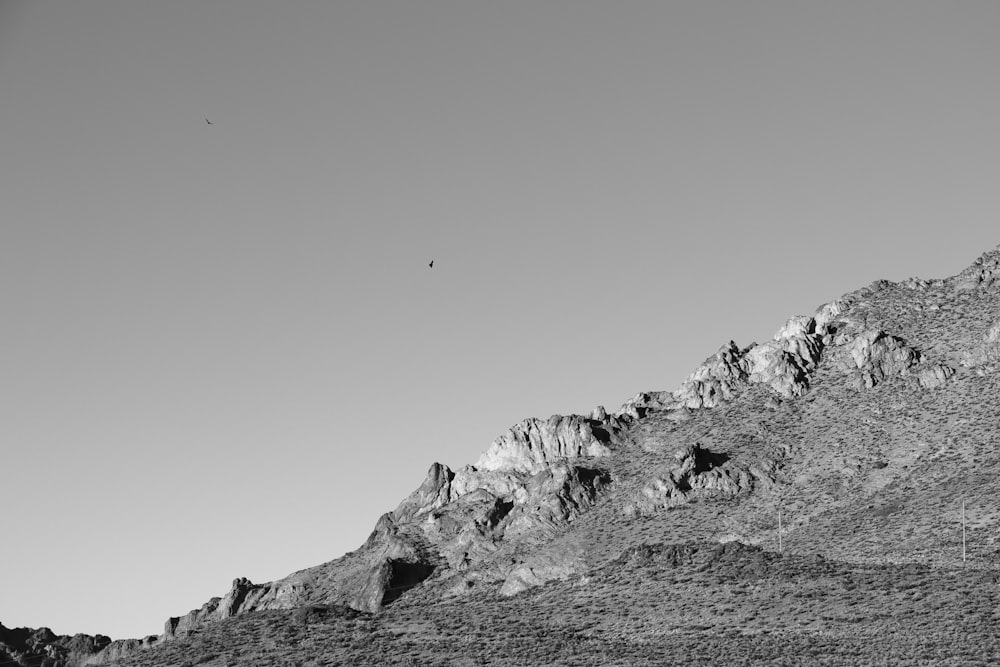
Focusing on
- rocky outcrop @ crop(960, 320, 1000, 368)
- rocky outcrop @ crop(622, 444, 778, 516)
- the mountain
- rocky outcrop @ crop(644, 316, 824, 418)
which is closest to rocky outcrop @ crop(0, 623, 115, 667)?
the mountain

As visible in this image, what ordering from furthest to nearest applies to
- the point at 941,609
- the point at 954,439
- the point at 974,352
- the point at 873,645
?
the point at 974,352 < the point at 954,439 < the point at 941,609 < the point at 873,645

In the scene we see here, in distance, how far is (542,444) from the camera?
155 metres

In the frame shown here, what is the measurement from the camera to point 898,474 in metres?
127

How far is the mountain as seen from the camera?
10088cm

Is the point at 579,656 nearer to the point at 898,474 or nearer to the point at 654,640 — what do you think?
the point at 654,640

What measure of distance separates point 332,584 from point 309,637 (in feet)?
72.3

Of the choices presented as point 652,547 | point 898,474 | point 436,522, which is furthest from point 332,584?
point 898,474

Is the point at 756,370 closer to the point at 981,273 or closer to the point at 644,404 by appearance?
the point at 644,404

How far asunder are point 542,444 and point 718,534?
113 ft

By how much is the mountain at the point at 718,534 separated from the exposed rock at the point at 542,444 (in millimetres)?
300

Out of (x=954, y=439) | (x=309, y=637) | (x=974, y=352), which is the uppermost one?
(x=974, y=352)

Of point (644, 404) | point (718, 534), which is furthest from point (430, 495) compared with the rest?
point (718, 534)

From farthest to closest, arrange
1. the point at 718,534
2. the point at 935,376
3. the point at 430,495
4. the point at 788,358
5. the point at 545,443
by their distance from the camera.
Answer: the point at 430,495 → the point at 545,443 → the point at 788,358 → the point at 935,376 → the point at 718,534

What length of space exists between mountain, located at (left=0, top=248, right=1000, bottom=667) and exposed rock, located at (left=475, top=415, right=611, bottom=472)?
30 centimetres
